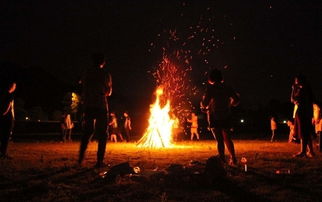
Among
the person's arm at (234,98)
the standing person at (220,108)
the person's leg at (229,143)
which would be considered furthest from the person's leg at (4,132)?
the person's arm at (234,98)

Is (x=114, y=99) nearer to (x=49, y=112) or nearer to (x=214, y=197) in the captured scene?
(x=49, y=112)

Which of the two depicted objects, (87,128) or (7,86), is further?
(7,86)

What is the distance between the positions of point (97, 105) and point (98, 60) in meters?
0.92

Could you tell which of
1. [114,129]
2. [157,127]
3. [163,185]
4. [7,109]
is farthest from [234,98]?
[114,129]

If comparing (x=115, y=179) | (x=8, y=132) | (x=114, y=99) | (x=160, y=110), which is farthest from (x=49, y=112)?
(x=115, y=179)

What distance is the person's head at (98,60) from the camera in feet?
27.7

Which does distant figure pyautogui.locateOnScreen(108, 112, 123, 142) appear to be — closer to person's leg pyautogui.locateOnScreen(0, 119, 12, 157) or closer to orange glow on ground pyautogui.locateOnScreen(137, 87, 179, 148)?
orange glow on ground pyautogui.locateOnScreen(137, 87, 179, 148)

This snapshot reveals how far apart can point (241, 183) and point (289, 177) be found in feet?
3.27

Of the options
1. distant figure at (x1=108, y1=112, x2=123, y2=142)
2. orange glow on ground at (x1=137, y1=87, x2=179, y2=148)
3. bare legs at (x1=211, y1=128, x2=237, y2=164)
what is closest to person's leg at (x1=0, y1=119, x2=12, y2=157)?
bare legs at (x1=211, y1=128, x2=237, y2=164)

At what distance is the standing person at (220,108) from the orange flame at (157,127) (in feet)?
26.5

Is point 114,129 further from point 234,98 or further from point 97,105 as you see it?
point 97,105

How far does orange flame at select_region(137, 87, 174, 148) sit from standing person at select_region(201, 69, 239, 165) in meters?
8.06

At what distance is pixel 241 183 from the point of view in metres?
6.23

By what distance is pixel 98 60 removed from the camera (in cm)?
844
